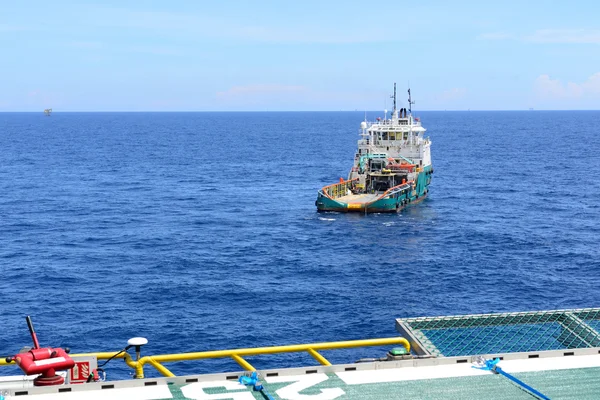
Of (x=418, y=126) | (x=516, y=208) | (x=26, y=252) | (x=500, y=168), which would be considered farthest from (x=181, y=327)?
(x=500, y=168)

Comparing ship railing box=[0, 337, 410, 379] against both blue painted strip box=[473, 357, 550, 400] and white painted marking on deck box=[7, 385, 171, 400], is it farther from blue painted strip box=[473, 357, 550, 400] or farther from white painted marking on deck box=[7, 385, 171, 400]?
blue painted strip box=[473, 357, 550, 400]

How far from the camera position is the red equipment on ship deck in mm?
16953

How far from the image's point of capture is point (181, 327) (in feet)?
173

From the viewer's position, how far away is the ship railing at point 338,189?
343ft

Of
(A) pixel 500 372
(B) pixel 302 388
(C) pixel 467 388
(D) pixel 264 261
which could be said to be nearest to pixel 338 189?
(D) pixel 264 261

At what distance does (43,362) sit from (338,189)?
9173 centimetres

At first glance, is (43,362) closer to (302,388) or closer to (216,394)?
(216,394)

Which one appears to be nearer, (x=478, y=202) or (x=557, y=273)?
(x=557, y=273)

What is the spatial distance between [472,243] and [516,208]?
26.8 m

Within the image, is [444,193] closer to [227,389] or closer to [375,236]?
[375,236]

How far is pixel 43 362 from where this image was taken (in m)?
17.1

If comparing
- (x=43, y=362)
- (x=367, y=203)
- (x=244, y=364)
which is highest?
(x=43, y=362)
